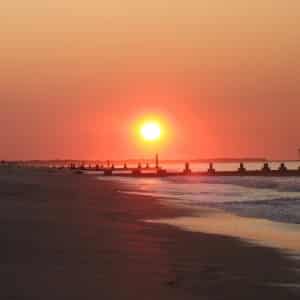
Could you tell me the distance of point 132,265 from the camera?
397 inches

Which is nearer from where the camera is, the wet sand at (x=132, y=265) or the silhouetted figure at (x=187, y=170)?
the wet sand at (x=132, y=265)

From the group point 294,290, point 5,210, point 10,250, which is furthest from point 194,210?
point 294,290

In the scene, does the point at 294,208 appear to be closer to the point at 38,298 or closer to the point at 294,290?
the point at 294,290

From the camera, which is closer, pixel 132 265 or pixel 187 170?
pixel 132 265

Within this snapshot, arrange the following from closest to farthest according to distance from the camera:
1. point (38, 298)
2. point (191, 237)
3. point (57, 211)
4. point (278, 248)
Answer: point (38, 298), point (278, 248), point (191, 237), point (57, 211)

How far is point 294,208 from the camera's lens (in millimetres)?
26391

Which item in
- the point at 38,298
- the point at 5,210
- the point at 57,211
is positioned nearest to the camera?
the point at 38,298

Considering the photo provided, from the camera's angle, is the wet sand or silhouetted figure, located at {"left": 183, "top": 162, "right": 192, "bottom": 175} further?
silhouetted figure, located at {"left": 183, "top": 162, "right": 192, "bottom": 175}

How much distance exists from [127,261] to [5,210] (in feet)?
33.2

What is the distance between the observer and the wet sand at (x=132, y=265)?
8094mm

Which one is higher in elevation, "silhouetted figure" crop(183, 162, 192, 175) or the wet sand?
the wet sand

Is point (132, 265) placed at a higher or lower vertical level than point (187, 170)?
higher

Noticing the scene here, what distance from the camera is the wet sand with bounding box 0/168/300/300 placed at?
319 inches

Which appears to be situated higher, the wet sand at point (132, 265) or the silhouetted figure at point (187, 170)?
the wet sand at point (132, 265)
